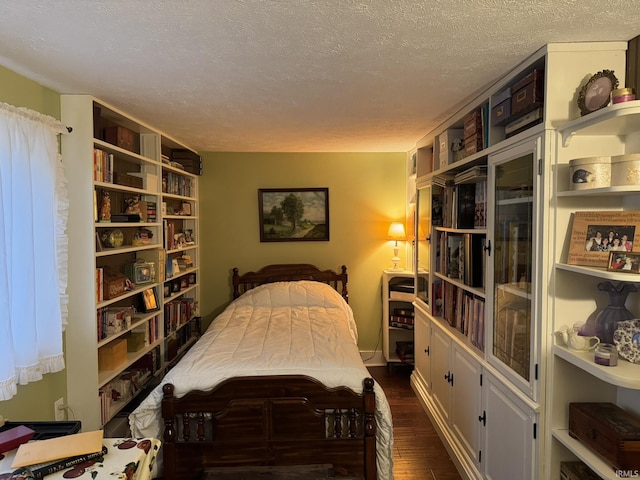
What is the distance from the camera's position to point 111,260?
9.50 ft

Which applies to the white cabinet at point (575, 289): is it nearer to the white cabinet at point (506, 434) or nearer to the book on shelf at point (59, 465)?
the white cabinet at point (506, 434)

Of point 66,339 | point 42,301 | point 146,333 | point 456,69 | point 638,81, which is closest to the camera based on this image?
point 638,81

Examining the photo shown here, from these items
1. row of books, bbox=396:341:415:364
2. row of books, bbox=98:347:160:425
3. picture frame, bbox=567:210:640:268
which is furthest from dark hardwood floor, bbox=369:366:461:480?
row of books, bbox=98:347:160:425

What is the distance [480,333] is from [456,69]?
154 cm

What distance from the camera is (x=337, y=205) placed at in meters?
4.23

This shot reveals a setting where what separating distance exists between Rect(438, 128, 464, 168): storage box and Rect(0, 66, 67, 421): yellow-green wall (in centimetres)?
253

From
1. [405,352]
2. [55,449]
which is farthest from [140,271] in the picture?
[405,352]

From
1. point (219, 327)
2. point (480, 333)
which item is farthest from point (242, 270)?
point (480, 333)

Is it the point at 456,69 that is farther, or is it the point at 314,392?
the point at 314,392

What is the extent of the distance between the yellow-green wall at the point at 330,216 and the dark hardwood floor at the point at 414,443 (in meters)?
0.90

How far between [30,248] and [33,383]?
77cm

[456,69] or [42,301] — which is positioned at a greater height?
[456,69]

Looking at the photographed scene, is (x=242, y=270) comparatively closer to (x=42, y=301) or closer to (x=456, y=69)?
(x=42, y=301)

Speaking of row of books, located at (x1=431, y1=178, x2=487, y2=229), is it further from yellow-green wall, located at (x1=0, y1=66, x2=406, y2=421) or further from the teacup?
yellow-green wall, located at (x1=0, y1=66, x2=406, y2=421)
